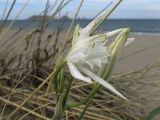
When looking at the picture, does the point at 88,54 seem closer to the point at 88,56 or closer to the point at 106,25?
the point at 88,56

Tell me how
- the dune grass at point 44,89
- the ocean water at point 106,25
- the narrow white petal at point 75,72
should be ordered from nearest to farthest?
the narrow white petal at point 75,72 → the dune grass at point 44,89 → the ocean water at point 106,25

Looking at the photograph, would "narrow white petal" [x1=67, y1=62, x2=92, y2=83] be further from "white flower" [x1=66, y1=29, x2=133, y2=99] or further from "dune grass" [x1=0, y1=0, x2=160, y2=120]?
"dune grass" [x1=0, y1=0, x2=160, y2=120]

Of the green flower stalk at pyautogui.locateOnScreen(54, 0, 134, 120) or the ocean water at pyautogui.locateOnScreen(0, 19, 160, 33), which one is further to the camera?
the ocean water at pyautogui.locateOnScreen(0, 19, 160, 33)

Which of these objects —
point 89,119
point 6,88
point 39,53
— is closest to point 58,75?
point 89,119

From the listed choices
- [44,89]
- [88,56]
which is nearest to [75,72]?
[88,56]

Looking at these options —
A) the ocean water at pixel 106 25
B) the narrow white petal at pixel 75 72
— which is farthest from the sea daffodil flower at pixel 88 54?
the ocean water at pixel 106 25

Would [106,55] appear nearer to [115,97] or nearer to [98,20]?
[98,20]

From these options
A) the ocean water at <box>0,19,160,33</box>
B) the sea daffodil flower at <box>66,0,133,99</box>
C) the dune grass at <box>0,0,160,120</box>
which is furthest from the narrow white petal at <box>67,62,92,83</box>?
the dune grass at <box>0,0,160,120</box>

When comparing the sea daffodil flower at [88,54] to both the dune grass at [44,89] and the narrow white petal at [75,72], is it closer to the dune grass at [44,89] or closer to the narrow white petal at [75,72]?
the narrow white petal at [75,72]

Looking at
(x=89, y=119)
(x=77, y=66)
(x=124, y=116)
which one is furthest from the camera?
(x=124, y=116)

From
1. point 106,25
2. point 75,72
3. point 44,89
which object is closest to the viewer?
point 75,72

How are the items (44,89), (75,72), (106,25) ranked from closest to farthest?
(75,72) → (44,89) → (106,25)
